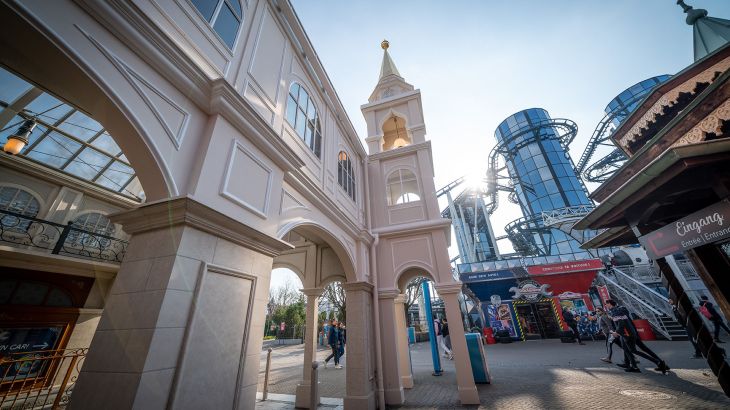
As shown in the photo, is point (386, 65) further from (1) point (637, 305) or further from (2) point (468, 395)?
(1) point (637, 305)

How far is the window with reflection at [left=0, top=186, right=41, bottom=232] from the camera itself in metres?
7.20

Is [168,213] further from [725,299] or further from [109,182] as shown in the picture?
[109,182]

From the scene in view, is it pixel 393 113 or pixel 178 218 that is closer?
pixel 178 218

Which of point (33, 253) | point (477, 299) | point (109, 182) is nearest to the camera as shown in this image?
point (33, 253)

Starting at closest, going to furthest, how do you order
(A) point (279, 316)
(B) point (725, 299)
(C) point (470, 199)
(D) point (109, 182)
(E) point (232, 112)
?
(E) point (232, 112), (B) point (725, 299), (D) point (109, 182), (A) point (279, 316), (C) point (470, 199)

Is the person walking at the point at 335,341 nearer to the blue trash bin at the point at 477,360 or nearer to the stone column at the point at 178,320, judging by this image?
the blue trash bin at the point at 477,360

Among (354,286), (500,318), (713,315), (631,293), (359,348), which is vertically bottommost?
(359,348)

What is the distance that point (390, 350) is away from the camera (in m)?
7.98

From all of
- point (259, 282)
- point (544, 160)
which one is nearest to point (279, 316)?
point (259, 282)

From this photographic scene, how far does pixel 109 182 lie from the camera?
367 inches

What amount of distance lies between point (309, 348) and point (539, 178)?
3203 centimetres

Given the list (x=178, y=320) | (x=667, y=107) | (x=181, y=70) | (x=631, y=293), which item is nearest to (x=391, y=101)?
A: (x=667, y=107)

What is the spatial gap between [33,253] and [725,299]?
15.0m

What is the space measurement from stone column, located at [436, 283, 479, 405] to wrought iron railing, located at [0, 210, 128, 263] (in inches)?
440
